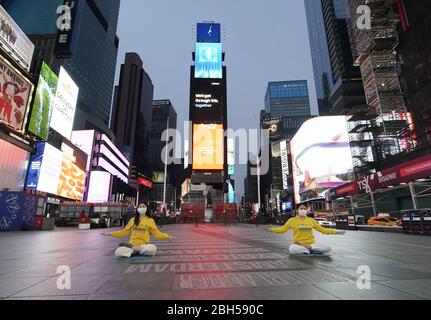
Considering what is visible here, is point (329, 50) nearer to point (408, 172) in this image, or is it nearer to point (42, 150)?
point (408, 172)

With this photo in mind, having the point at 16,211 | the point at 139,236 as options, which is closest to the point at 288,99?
the point at 16,211

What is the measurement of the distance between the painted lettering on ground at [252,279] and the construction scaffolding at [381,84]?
41.7 meters

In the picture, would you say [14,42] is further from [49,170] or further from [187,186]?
[187,186]

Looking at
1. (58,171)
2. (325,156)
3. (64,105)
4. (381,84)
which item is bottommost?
(58,171)

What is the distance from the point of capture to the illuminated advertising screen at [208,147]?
5584 cm

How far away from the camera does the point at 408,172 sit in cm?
2103

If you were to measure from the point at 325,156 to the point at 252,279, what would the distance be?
59.8m

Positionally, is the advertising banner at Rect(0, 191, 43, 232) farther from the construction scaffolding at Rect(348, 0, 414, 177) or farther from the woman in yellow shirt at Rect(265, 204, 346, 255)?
the construction scaffolding at Rect(348, 0, 414, 177)

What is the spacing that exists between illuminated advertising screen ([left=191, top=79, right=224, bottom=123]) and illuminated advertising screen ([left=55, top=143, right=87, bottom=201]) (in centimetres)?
2607

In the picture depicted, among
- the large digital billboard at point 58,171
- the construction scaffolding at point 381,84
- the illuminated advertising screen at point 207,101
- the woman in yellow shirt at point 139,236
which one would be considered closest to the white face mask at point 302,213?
the woman in yellow shirt at point 139,236

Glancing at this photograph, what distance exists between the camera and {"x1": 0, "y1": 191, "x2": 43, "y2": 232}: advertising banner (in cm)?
2130

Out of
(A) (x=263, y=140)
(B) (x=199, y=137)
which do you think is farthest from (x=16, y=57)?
(A) (x=263, y=140)

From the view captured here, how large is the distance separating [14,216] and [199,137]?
1504 inches

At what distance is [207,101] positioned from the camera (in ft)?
191
